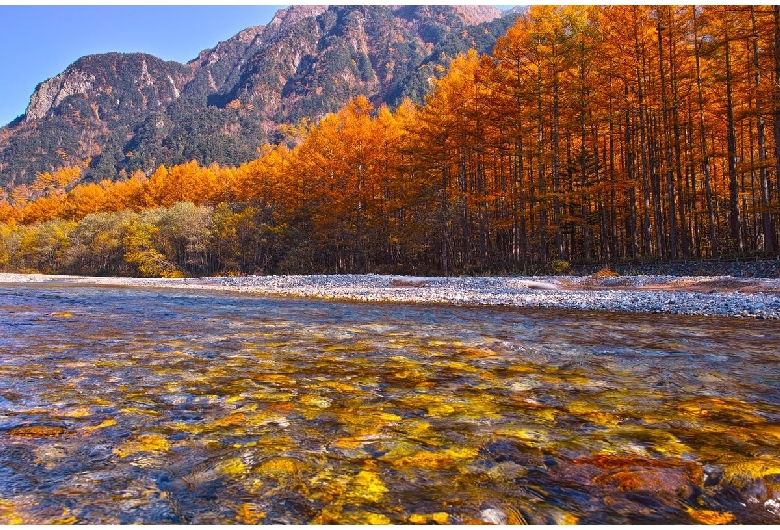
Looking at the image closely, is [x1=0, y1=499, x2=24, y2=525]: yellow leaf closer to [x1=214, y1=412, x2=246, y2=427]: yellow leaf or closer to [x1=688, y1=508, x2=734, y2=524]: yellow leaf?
[x1=214, y1=412, x2=246, y2=427]: yellow leaf

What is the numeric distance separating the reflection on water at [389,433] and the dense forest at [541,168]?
1750 cm

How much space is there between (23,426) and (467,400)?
9.99ft

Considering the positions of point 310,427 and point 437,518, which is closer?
point 437,518

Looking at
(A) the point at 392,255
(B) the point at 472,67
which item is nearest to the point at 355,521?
(B) the point at 472,67

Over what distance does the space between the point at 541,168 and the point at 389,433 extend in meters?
23.8

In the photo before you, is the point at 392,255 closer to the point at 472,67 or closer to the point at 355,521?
the point at 472,67

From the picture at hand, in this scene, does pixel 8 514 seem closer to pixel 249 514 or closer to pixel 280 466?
pixel 249 514

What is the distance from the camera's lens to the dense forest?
2075cm

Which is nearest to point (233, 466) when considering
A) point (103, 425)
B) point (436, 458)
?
point (436, 458)

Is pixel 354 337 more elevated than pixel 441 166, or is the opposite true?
pixel 441 166

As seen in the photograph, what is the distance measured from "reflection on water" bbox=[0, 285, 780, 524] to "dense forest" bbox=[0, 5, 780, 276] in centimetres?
1750

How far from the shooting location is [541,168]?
949 inches

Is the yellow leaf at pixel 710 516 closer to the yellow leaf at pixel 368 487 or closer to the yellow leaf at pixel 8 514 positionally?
the yellow leaf at pixel 368 487

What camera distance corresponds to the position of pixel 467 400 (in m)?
3.49
